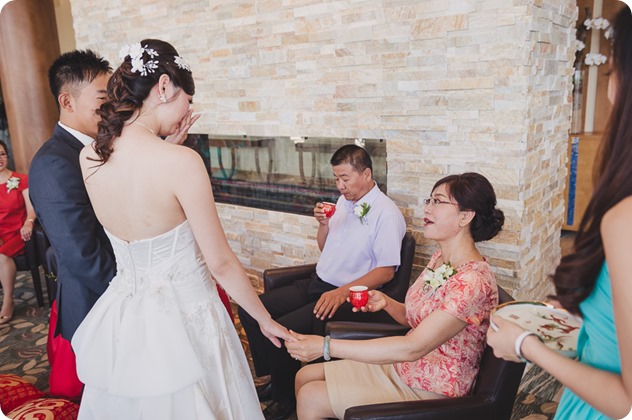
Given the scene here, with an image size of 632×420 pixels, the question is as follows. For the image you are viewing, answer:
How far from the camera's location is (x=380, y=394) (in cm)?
181

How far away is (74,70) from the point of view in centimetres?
226

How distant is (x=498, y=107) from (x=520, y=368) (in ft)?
4.68

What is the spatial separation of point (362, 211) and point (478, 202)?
37.9 inches

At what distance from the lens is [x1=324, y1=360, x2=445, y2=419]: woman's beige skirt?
180 cm

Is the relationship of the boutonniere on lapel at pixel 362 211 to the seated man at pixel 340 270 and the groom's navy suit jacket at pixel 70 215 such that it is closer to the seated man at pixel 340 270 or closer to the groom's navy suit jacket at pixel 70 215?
the seated man at pixel 340 270

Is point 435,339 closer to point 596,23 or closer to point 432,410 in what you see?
point 432,410

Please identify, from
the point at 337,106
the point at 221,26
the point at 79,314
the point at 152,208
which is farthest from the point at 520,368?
the point at 221,26

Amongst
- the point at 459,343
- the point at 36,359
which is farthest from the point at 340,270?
the point at 36,359

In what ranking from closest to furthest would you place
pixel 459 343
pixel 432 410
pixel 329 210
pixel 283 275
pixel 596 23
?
pixel 432 410 < pixel 459 343 < pixel 329 210 < pixel 283 275 < pixel 596 23

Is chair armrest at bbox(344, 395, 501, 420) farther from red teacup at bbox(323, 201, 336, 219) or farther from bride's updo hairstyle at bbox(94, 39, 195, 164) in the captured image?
red teacup at bbox(323, 201, 336, 219)

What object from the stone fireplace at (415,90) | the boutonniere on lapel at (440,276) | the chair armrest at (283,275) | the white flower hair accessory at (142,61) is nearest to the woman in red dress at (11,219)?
the stone fireplace at (415,90)

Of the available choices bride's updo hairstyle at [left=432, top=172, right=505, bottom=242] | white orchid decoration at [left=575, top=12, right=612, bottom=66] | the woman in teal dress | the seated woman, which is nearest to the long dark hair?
the woman in teal dress

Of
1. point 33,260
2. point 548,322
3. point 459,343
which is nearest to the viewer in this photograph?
point 548,322

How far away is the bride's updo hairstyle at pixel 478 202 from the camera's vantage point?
191cm
